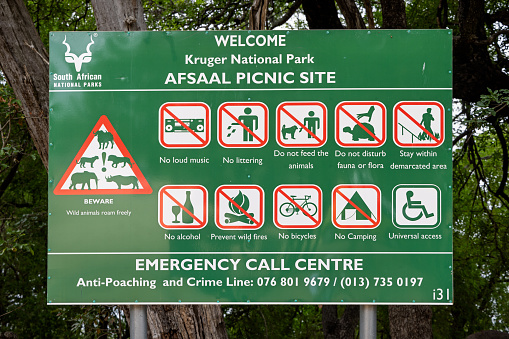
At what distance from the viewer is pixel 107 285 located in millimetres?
2996

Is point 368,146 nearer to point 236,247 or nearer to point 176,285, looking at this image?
point 236,247

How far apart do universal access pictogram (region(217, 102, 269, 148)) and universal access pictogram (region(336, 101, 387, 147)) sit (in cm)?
41

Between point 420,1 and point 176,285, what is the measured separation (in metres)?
8.10

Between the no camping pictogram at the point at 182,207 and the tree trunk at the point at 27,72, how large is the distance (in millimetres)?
1597

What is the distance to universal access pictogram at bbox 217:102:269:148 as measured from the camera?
9.92 ft

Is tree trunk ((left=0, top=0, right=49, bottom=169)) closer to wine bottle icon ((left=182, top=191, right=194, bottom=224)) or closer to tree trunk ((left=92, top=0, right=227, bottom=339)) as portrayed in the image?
tree trunk ((left=92, top=0, right=227, bottom=339))

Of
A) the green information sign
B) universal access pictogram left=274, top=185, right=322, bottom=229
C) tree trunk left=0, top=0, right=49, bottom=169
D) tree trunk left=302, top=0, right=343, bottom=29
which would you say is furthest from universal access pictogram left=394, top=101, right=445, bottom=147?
tree trunk left=302, top=0, right=343, bottom=29

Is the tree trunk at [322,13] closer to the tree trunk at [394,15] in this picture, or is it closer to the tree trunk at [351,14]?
the tree trunk at [394,15]

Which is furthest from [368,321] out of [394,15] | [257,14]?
[394,15]

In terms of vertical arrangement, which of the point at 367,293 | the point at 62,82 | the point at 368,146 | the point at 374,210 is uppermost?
the point at 62,82

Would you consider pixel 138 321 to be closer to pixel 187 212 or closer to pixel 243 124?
pixel 187 212

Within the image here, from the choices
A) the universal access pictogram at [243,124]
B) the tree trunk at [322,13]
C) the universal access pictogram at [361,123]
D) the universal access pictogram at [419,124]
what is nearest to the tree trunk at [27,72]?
the universal access pictogram at [243,124]

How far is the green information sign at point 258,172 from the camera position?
2.97 m

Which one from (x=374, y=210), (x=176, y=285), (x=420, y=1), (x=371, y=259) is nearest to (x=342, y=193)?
(x=374, y=210)
